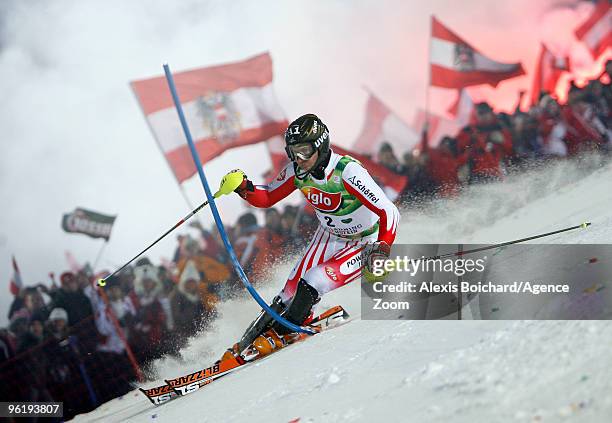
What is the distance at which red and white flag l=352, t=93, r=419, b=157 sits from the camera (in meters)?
9.21

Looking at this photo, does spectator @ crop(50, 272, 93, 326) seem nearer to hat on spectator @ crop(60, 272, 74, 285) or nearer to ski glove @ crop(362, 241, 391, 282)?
hat on spectator @ crop(60, 272, 74, 285)

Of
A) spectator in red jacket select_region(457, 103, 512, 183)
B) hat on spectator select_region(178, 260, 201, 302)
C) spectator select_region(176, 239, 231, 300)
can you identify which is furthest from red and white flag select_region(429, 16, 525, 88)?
hat on spectator select_region(178, 260, 201, 302)

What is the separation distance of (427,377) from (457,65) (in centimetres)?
755

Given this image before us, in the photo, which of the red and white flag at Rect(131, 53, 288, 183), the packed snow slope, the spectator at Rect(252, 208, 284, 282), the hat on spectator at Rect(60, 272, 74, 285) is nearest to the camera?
the packed snow slope

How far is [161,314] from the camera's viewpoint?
730cm

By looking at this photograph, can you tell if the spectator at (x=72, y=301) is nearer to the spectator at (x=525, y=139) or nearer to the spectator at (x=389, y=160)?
the spectator at (x=389, y=160)

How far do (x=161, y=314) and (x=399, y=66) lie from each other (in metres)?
6.45

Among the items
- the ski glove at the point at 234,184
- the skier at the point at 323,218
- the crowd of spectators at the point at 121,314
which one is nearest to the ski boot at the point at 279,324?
the skier at the point at 323,218

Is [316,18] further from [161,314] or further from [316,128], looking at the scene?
[316,128]

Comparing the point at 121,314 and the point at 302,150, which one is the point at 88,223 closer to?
the point at 121,314

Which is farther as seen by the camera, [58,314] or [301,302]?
[58,314]

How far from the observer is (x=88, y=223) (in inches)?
335

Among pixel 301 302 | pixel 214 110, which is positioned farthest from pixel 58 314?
pixel 214 110

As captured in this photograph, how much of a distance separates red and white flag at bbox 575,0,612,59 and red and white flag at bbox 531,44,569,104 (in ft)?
3.01
